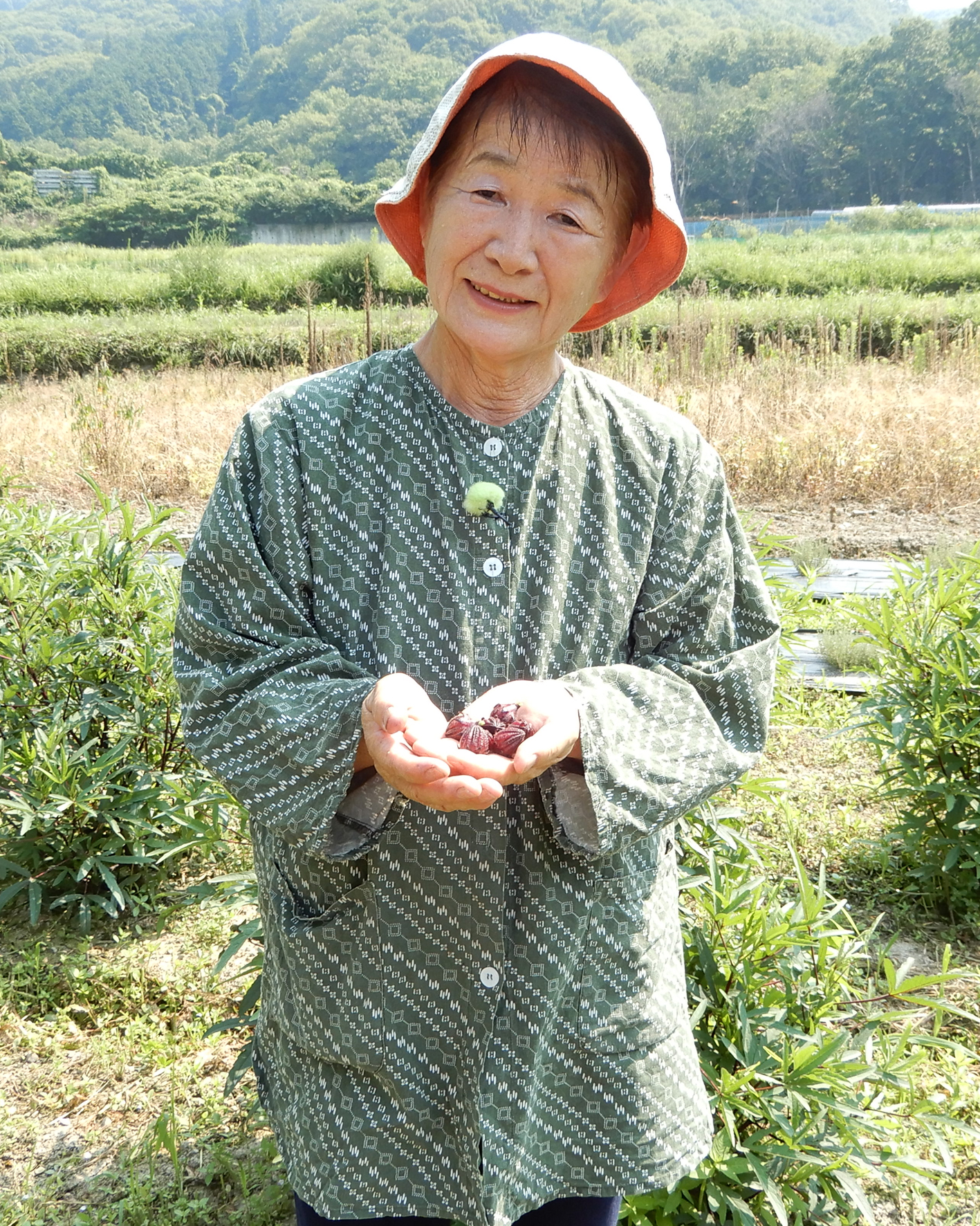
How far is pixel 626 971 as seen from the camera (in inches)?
42.5

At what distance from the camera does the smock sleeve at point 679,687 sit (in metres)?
0.99

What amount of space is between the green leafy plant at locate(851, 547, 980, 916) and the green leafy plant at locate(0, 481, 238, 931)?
1.58m

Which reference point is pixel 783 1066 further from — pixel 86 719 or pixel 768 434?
pixel 768 434

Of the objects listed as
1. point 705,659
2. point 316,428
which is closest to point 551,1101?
point 705,659

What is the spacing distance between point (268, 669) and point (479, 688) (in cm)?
21

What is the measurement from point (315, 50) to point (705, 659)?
117 meters

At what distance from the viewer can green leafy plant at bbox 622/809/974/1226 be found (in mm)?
1423

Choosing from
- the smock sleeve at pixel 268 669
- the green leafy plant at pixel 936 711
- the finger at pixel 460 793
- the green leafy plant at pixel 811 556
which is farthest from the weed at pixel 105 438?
the finger at pixel 460 793

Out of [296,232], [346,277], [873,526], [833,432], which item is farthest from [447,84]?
[873,526]

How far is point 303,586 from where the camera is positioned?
1.03 meters

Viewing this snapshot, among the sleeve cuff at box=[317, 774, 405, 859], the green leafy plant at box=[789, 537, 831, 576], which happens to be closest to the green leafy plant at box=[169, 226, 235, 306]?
the green leafy plant at box=[789, 537, 831, 576]

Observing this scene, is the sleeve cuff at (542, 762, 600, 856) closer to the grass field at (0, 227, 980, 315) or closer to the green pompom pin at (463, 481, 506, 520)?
the green pompom pin at (463, 481, 506, 520)

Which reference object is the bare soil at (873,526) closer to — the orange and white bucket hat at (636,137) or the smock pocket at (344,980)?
the orange and white bucket hat at (636,137)

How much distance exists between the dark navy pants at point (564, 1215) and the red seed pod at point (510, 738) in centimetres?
57
